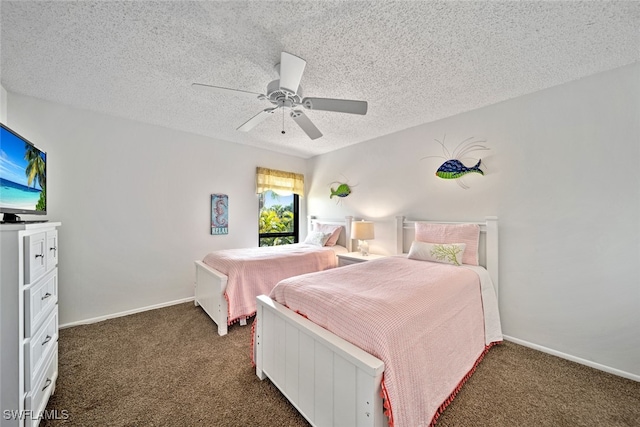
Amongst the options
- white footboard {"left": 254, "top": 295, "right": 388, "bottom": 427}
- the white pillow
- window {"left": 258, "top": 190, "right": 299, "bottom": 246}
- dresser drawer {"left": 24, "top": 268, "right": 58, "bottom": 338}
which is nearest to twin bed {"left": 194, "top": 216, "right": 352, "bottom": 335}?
the white pillow

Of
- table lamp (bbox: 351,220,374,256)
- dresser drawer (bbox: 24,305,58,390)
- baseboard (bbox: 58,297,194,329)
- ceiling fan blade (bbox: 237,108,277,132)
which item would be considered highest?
ceiling fan blade (bbox: 237,108,277,132)

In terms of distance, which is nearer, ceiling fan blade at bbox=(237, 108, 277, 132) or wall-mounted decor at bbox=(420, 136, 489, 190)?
ceiling fan blade at bbox=(237, 108, 277, 132)

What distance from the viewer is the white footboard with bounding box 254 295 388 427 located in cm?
106

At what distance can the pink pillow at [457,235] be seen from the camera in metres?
2.45

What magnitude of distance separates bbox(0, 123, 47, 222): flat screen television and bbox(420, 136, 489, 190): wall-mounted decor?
3.44 metres

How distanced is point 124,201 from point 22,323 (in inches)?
85.1

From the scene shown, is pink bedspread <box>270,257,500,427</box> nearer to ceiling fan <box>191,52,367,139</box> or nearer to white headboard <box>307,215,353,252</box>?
ceiling fan <box>191,52,367,139</box>

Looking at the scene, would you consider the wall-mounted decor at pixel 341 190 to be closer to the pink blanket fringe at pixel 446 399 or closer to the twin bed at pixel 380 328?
the twin bed at pixel 380 328

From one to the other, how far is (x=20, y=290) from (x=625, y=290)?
3.89 metres

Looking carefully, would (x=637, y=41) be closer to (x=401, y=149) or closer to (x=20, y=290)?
(x=401, y=149)

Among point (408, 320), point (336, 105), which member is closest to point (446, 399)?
point (408, 320)

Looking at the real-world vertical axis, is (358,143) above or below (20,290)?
above

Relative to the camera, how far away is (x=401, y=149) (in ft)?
10.8

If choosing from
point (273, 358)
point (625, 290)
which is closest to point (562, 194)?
point (625, 290)
